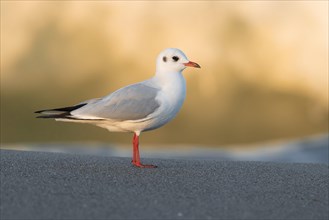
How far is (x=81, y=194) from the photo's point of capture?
4855 mm

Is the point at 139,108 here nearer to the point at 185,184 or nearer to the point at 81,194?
the point at 185,184

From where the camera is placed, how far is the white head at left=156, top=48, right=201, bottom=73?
246 inches

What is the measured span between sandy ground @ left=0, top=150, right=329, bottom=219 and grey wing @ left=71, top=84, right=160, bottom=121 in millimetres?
468

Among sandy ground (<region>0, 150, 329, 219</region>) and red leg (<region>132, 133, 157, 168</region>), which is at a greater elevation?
red leg (<region>132, 133, 157, 168</region>)

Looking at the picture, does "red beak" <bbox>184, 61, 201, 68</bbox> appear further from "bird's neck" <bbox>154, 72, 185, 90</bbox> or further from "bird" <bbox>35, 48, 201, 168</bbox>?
"bird's neck" <bbox>154, 72, 185, 90</bbox>

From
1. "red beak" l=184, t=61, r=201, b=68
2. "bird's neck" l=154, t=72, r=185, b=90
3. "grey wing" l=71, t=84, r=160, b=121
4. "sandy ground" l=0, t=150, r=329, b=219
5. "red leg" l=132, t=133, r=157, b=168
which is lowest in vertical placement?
"sandy ground" l=0, t=150, r=329, b=219

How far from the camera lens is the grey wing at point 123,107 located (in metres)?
5.93

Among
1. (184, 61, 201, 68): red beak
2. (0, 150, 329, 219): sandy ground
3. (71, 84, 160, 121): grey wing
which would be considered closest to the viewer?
(0, 150, 329, 219): sandy ground

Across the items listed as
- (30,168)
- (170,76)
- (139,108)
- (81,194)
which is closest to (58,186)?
(81,194)

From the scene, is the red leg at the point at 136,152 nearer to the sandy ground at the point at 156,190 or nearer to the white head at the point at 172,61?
the sandy ground at the point at 156,190

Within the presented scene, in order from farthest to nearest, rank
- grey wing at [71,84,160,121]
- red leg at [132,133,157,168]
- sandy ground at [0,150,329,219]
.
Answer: red leg at [132,133,157,168], grey wing at [71,84,160,121], sandy ground at [0,150,329,219]

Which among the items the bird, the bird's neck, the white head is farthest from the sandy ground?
the white head

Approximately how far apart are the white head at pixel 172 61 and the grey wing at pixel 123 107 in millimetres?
363

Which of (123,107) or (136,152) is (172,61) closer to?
(123,107)
